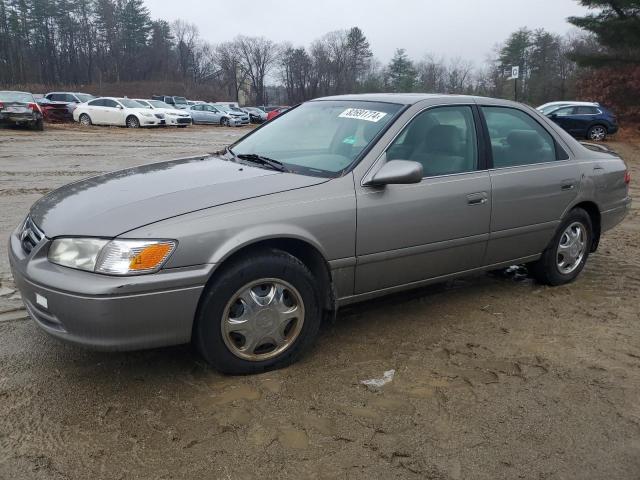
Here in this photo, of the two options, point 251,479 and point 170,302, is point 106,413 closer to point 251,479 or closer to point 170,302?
point 170,302

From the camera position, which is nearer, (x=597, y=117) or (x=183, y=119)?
(x=597, y=117)

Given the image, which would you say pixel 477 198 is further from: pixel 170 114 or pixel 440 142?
pixel 170 114

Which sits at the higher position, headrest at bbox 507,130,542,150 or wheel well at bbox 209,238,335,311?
headrest at bbox 507,130,542,150

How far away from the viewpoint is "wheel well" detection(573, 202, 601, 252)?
475 centimetres

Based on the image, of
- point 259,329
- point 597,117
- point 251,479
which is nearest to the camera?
point 251,479

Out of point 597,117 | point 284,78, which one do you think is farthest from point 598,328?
point 284,78

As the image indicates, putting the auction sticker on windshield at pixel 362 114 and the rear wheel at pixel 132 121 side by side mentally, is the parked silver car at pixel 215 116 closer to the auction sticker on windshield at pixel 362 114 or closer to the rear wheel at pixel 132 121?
the rear wheel at pixel 132 121

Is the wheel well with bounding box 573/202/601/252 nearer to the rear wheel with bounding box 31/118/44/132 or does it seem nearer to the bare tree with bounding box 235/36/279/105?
the rear wheel with bounding box 31/118/44/132

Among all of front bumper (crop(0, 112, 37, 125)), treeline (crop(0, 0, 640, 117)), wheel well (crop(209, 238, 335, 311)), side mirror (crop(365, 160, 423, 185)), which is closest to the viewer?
wheel well (crop(209, 238, 335, 311))

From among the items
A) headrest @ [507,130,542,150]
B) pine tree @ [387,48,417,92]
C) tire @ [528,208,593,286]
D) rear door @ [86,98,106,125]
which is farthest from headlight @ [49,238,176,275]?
pine tree @ [387,48,417,92]

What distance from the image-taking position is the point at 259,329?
303 centimetres

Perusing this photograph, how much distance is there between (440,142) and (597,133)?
68.8ft

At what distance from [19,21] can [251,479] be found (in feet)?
285

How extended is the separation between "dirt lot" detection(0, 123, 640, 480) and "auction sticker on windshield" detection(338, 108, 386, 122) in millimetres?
1409
